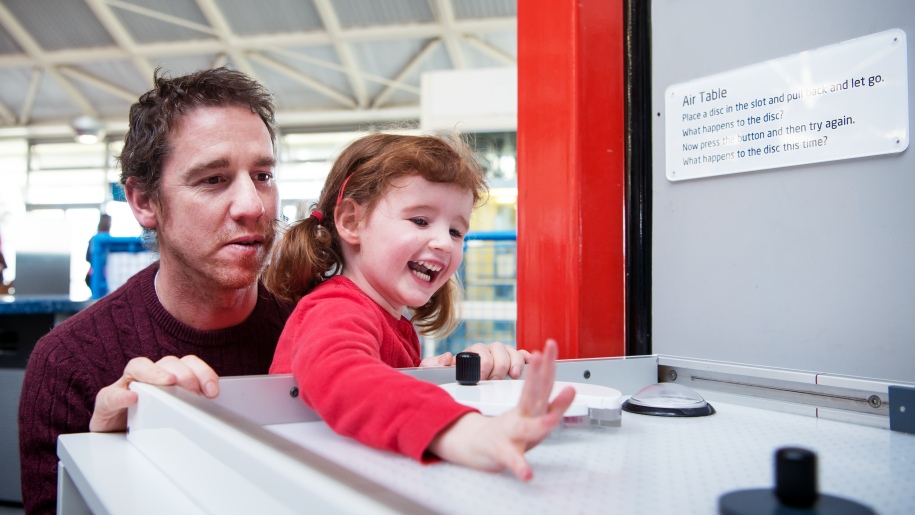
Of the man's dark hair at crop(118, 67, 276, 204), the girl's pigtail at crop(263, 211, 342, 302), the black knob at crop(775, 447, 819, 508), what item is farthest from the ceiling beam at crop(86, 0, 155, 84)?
the black knob at crop(775, 447, 819, 508)

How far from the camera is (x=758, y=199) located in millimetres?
1216

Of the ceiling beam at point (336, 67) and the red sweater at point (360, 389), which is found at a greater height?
the ceiling beam at point (336, 67)

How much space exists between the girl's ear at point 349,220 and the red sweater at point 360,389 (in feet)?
0.76

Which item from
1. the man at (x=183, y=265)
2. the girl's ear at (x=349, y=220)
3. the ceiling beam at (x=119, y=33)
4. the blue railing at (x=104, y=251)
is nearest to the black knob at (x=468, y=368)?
the girl's ear at (x=349, y=220)

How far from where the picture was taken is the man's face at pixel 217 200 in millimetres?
1401

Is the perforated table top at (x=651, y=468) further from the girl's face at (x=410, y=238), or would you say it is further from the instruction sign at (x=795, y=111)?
the instruction sign at (x=795, y=111)

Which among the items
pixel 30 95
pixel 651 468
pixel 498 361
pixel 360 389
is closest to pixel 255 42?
pixel 30 95

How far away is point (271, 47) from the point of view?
8.02m

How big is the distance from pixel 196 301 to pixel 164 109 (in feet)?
1.41

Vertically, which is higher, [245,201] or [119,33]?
[119,33]

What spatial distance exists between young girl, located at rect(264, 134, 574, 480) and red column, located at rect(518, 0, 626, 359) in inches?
7.1

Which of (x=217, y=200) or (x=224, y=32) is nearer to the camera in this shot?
(x=217, y=200)

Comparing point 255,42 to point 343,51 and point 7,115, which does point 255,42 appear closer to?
point 343,51

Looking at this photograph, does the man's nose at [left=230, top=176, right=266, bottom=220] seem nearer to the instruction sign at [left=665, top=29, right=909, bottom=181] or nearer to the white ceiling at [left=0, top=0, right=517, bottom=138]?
the instruction sign at [left=665, top=29, right=909, bottom=181]
